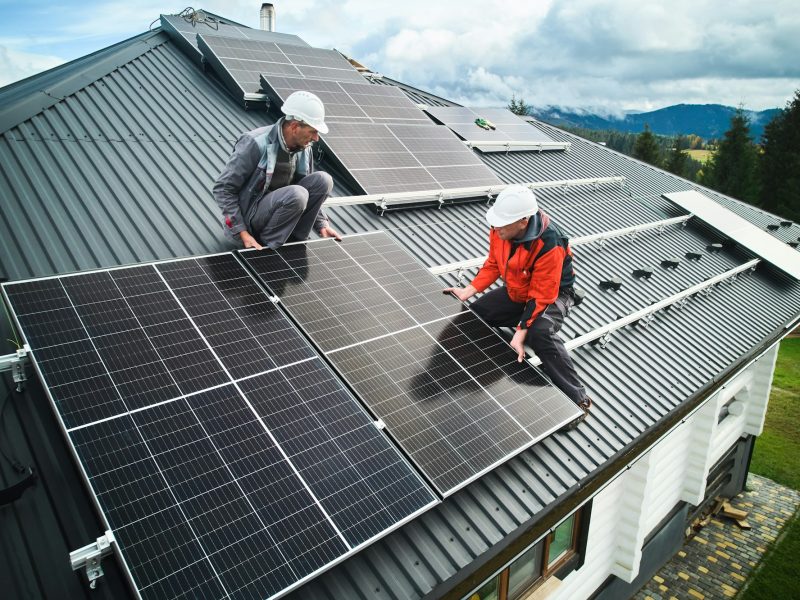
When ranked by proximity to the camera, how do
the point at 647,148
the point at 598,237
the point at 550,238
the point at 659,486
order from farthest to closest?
the point at 647,148
the point at 598,237
the point at 659,486
the point at 550,238

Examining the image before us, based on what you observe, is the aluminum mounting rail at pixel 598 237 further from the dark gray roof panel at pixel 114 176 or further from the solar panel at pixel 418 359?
the dark gray roof panel at pixel 114 176

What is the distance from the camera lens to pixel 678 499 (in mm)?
13609

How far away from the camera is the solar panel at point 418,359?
18.1ft

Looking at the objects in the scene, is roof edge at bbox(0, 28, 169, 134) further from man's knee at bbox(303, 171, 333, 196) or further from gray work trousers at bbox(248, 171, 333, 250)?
man's knee at bbox(303, 171, 333, 196)

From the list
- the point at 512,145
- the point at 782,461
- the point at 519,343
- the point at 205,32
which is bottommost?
the point at 782,461

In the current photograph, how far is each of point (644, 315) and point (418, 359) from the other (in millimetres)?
5849

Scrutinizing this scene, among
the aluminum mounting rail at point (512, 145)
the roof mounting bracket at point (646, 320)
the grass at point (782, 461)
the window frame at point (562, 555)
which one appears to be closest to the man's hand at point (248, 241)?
the window frame at point (562, 555)

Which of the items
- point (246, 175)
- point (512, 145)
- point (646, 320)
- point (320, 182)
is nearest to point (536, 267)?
point (320, 182)

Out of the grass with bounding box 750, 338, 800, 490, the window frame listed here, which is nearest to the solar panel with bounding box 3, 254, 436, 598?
the window frame

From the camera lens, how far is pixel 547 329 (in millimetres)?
7203

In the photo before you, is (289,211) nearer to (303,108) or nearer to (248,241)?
(248,241)

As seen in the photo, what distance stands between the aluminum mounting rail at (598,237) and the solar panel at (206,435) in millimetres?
3642

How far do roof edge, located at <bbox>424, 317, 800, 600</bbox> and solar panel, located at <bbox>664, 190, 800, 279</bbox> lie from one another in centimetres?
690

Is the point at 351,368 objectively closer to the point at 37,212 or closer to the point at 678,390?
the point at 37,212
